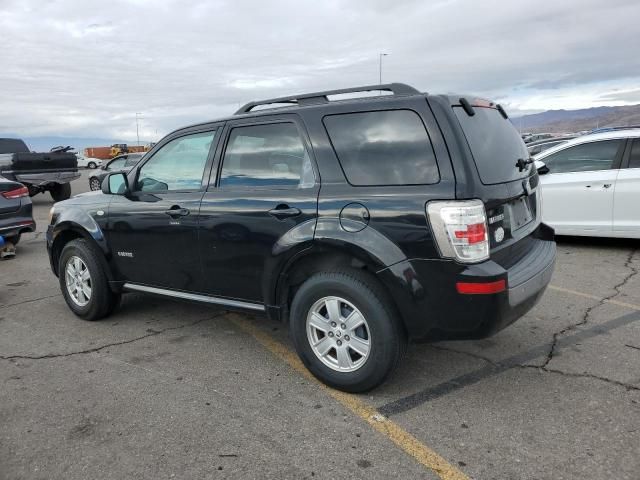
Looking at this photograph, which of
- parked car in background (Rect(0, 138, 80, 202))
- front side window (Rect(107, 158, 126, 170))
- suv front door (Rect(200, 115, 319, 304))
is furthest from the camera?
front side window (Rect(107, 158, 126, 170))

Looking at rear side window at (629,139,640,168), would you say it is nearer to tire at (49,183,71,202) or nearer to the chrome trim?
the chrome trim

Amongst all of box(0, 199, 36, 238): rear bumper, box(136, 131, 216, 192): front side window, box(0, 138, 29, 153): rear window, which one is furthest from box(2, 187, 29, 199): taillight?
box(0, 138, 29, 153): rear window

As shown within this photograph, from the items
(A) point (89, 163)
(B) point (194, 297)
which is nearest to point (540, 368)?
(B) point (194, 297)

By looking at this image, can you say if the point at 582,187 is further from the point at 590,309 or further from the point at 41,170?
the point at 41,170

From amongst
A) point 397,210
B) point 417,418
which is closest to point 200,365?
point 417,418

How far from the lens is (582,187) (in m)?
7.16

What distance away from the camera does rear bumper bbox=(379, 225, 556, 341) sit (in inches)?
115

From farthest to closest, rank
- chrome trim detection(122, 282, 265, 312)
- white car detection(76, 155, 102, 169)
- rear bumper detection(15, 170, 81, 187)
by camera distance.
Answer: white car detection(76, 155, 102, 169), rear bumper detection(15, 170, 81, 187), chrome trim detection(122, 282, 265, 312)

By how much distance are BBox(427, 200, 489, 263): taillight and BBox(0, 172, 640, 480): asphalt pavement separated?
982 mm

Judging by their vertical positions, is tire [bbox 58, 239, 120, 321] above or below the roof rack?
below

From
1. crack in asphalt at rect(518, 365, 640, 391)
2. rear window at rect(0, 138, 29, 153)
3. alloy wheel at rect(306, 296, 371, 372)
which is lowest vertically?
crack in asphalt at rect(518, 365, 640, 391)

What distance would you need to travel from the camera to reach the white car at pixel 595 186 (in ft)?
22.4

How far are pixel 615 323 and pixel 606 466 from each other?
88.7 inches

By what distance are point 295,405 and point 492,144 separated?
2049mm
